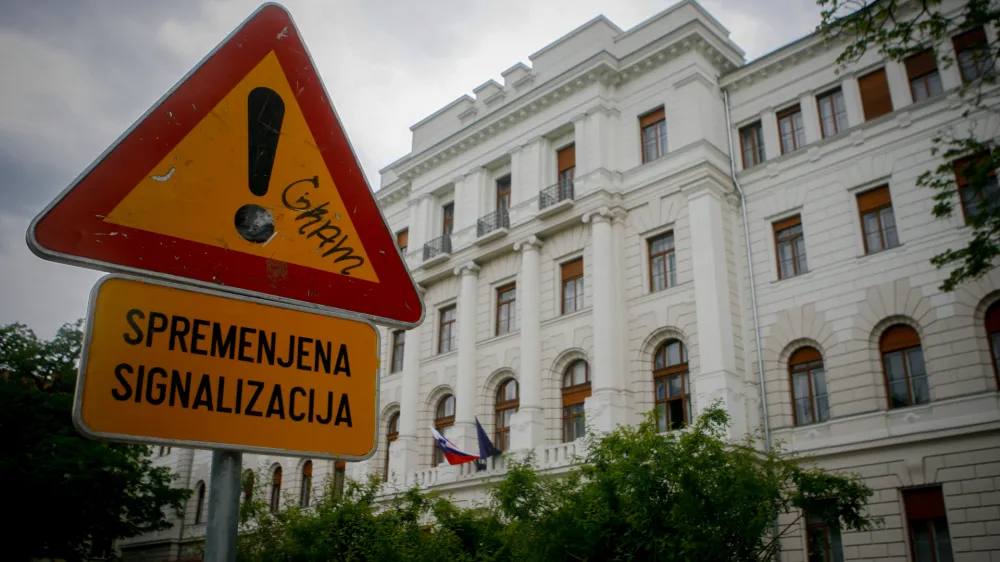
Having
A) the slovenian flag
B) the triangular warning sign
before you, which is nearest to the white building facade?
the slovenian flag

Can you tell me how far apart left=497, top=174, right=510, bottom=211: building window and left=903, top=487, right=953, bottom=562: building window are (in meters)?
15.6

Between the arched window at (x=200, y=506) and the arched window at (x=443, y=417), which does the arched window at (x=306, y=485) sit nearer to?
the arched window at (x=443, y=417)

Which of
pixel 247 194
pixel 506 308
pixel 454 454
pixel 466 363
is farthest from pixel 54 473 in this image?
pixel 247 194

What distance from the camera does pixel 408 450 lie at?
94.3 feet

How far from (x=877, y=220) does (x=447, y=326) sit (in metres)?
14.6

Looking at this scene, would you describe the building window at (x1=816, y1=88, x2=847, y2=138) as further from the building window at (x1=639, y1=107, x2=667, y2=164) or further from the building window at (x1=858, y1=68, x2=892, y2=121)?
the building window at (x1=639, y1=107, x2=667, y2=164)

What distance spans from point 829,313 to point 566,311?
7.82 metres

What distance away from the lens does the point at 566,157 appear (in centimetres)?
2830

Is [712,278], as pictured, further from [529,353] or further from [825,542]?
[825,542]

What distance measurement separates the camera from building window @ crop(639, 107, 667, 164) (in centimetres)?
2614

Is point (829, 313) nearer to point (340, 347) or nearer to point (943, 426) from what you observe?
point (943, 426)

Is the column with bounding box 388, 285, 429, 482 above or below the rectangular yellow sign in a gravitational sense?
above

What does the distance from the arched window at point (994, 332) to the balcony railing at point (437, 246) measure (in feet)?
56.5

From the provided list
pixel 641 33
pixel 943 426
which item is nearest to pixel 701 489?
pixel 943 426
